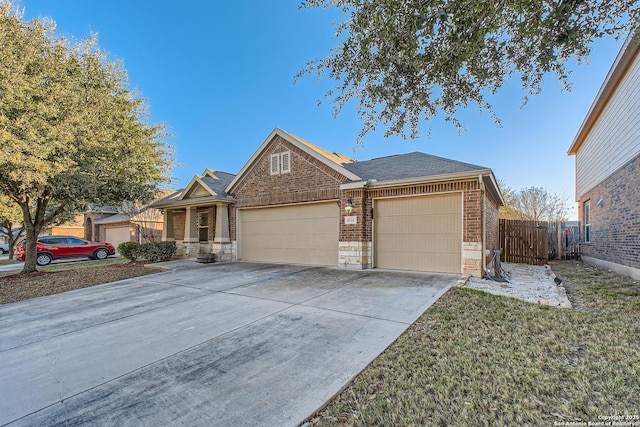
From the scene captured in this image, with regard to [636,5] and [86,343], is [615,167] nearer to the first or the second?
[636,5]

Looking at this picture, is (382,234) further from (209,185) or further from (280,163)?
(209,185)

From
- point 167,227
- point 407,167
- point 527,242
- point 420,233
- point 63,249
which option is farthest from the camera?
point 63,249

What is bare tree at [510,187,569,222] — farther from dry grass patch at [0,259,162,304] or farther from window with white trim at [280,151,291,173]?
dry grass patch at [0,259,162,304]

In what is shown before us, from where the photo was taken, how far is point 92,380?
2.99m

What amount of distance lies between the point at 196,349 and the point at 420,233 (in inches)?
260

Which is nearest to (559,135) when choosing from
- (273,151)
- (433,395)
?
(273,151)

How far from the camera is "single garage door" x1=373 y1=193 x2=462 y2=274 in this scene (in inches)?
309

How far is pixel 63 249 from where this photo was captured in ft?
53.2

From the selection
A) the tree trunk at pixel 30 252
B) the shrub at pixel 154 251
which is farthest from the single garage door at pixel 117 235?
the tree trunk at pixel 30 252

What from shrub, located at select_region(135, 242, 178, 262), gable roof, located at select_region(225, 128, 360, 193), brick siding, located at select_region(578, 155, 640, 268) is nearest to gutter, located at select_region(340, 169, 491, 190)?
gable roof, located at select_region(225, 128, 360, 193)

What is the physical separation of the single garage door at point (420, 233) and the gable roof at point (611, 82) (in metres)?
4.61

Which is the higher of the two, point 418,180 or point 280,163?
point 280,163

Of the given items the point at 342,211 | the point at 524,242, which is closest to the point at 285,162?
the point at 342,211

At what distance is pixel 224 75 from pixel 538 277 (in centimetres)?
1860
